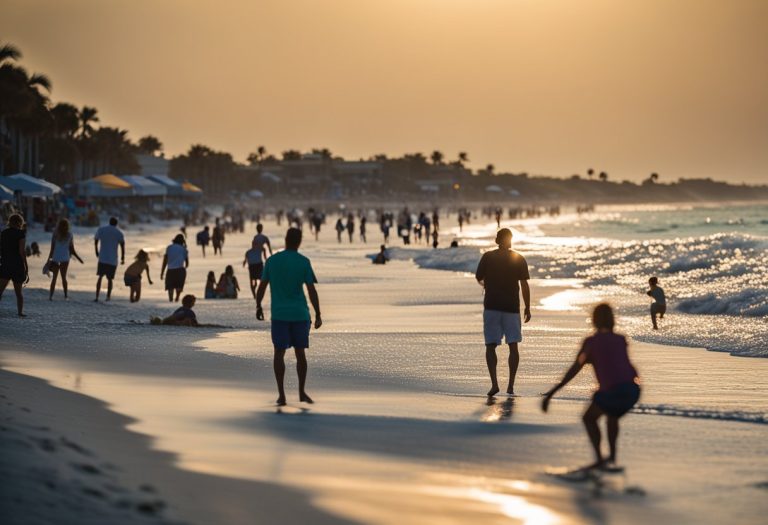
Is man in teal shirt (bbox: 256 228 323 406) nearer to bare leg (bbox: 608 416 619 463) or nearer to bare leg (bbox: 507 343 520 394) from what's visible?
bare leg (bbox: 507 343 520 394)

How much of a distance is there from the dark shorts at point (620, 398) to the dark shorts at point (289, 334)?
3364 millimetres

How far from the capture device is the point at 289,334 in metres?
9.86

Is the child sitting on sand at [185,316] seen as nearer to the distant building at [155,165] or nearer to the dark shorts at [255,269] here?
the dark shorts at [255,269]

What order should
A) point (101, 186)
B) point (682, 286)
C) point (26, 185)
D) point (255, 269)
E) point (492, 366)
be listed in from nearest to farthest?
point (492, 366)
point (255, 269)
point (682, 286)
point (26, 185)
point (101, 186)

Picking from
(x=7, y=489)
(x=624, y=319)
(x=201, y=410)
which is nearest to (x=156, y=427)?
(x=201, y=410)

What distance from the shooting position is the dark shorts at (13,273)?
640 inches

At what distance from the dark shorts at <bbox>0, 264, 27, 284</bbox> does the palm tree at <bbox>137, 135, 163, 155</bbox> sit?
167m

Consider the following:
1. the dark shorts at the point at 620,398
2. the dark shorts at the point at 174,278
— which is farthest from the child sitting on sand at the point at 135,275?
the dark shorts at the point at 620,398

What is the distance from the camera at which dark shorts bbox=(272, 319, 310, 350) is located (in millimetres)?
9828

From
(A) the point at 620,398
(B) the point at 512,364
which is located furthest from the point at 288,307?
(A) the point at 620,398

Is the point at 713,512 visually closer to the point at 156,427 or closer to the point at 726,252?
the point at 156,427

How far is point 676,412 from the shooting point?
31.0 feet

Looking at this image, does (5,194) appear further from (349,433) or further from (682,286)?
(349,433)

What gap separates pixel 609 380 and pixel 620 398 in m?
0.13
